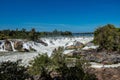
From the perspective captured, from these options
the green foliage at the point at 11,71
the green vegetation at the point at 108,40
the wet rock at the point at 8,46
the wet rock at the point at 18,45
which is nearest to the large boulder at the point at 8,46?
the wet rock at the point at 8,46

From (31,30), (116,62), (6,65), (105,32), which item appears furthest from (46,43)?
(6,65)

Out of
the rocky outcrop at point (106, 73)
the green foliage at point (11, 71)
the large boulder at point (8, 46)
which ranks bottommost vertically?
the rocky outcrop at point (106, 73)

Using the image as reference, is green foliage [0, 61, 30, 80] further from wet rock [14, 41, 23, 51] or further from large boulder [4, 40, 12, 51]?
wet rock [14, 41, 23, 51]

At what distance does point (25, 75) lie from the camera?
14.0m

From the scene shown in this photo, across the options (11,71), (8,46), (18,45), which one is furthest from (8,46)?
(11,71)

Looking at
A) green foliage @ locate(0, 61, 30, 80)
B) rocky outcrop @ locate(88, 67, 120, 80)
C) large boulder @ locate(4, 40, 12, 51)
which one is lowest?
→ rocky outcrop @ locate(88, 67, 120, 80)

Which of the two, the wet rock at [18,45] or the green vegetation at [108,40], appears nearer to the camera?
the green vegetation at [108,40]

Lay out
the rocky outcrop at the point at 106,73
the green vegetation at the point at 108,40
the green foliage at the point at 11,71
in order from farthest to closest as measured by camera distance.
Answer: the green vegetation at the point at 108,40 < the rocky outcrop at the point at 106,73 < the green foliage at the point at 11,71

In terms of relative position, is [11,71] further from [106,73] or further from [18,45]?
[18,45]

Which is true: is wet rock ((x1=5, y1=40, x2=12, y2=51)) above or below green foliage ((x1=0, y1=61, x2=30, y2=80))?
below

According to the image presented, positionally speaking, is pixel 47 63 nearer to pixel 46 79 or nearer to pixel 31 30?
pixel 46 79

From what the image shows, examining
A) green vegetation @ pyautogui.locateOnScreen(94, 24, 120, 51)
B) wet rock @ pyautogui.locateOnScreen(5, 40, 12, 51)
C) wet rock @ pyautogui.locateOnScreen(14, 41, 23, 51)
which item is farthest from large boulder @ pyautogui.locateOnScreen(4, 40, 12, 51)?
green vegetation @ pyautogui.locateOnScreen(94, 24, 120, 51)

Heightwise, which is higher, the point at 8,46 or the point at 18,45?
the point at 18,45

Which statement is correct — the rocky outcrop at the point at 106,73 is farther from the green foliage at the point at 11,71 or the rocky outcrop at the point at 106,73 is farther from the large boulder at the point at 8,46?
the large boulder at the point at 8,46
